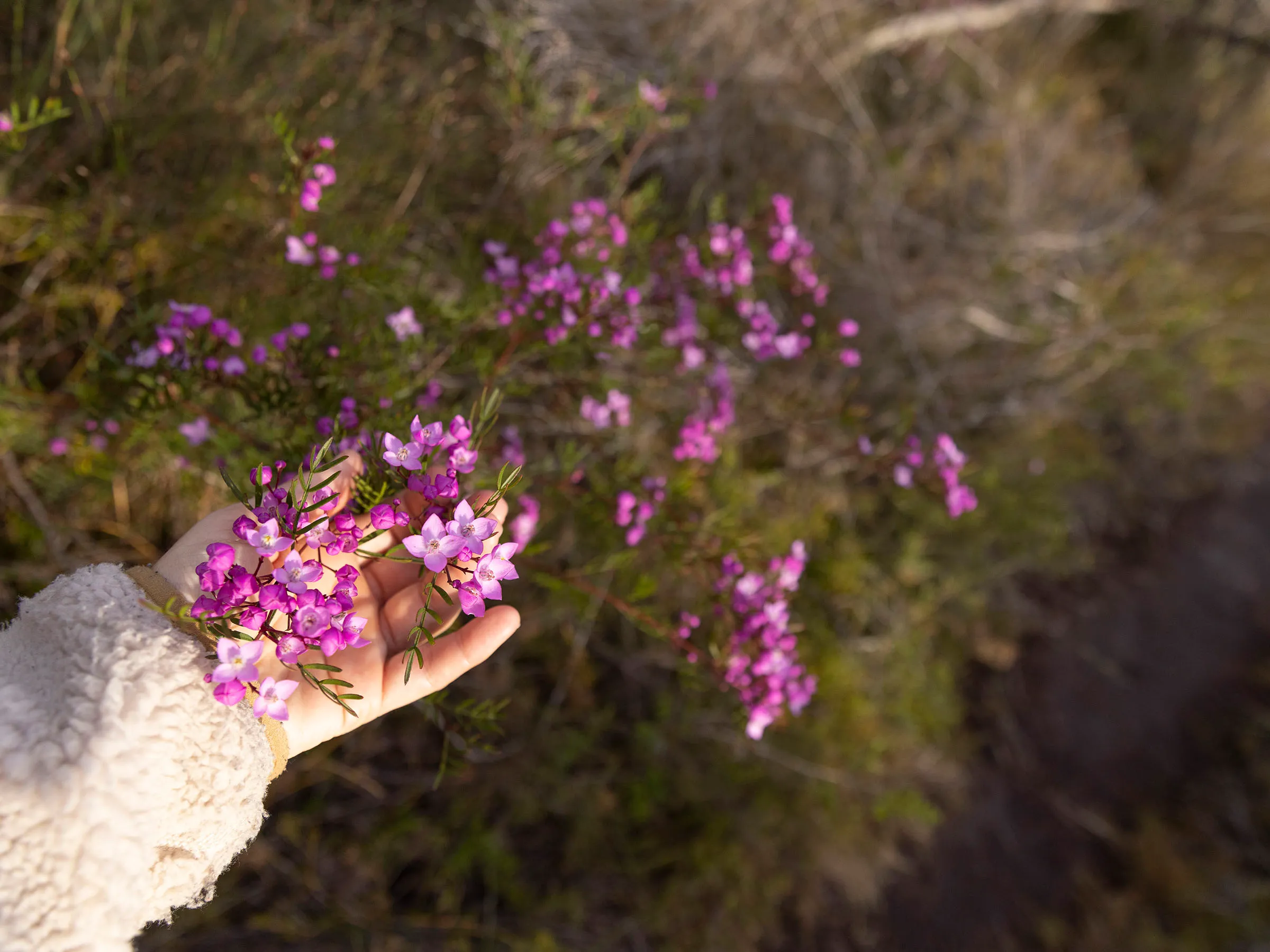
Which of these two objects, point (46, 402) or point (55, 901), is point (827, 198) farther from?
point (55, 901)

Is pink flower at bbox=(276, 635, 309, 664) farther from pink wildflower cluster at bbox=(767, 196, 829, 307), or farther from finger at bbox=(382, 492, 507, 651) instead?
pink wildflower cluster at bbox=(767, 196, 829, 307)

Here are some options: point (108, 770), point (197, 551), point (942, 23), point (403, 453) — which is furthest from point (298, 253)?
point (942, 23)

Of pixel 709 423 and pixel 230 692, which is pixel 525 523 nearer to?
pixel 709 423

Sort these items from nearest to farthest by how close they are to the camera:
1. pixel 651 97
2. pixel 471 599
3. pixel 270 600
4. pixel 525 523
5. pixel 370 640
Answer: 1. pixel 270 600
2. pixel 471 599
3. pixel 370 640
4. pixel 525 523
5. pixel 651 97

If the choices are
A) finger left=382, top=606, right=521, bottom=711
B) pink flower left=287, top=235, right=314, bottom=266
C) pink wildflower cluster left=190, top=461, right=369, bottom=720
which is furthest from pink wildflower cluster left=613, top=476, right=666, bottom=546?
pink flower left=287, top=235, right=314, bottom=266

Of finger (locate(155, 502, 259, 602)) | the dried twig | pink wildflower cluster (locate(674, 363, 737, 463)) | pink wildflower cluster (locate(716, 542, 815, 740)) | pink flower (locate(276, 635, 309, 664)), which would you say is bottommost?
pink wildflower cluster (locate(716, 542, 815, 740))

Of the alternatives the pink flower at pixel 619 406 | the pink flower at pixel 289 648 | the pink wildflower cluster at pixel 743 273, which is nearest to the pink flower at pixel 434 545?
the pink flower at pixel 289 648

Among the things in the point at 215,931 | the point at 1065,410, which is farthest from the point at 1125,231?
the point at 215,931

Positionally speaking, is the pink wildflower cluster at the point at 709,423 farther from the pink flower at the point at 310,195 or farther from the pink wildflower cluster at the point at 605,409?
the pink flower at the point at 310,195
